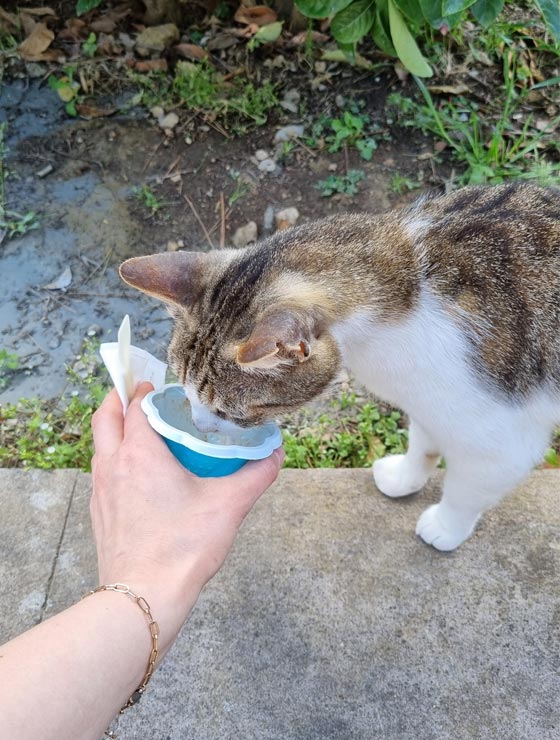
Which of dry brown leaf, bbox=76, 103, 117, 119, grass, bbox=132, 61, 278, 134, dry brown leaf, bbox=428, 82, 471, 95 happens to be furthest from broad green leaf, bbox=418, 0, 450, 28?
dry brown leaf, bbox=76, 103, 117, 119

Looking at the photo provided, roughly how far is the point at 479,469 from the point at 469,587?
47 centimetres

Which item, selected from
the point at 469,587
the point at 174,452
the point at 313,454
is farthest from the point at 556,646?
the point at 174,452

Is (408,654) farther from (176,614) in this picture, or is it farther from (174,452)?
(174,452)

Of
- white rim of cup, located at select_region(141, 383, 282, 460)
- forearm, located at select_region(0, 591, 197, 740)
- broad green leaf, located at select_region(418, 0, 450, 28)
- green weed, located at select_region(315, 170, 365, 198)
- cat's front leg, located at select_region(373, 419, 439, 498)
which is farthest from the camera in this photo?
green weed, located at select_region(315, 170, 365, 198)

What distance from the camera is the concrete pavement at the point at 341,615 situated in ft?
5.84

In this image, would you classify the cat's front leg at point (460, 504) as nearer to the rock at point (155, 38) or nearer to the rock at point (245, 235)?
the rock at point (245, 235)

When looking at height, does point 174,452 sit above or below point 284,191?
above

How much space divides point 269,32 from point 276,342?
2.55m

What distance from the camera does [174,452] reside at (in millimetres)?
1522

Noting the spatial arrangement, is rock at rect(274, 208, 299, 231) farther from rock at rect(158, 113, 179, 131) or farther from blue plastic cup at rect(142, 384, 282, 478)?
blue plastic cup at rect(142, 384, 282, 478)

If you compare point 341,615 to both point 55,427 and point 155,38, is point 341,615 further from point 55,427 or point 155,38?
point 155,38

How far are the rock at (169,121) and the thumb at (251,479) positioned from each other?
7.44ft

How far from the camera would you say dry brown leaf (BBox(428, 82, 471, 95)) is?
10.8 ft

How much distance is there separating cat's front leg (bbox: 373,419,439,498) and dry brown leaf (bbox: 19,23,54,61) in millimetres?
2751
